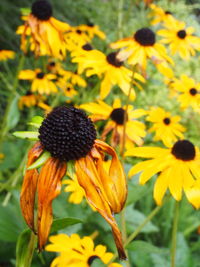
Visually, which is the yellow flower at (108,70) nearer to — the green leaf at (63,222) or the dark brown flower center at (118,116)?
Answer: the dark brown flower center at (118,116)

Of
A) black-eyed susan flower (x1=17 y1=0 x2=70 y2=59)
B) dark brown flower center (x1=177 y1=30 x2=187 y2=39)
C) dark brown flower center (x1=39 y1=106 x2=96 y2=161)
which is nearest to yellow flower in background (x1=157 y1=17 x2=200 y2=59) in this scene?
dark brown flower center (x1=177 y1=30 x2=187 y2=39)

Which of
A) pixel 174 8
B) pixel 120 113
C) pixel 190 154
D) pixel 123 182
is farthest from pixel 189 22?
pixel 123 182

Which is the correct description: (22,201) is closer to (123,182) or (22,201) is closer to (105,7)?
(123,182)

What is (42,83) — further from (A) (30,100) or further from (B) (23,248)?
(B) (23,248)

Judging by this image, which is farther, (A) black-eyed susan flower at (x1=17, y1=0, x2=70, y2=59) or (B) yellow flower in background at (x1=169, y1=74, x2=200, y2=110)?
Result: (B) yellow flower in background at (x1=169, y1=74, x2=200, y2=110)

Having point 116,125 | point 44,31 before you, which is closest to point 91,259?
point 116,125

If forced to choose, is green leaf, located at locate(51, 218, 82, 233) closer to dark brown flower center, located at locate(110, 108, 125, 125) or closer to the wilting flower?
the wilting flower

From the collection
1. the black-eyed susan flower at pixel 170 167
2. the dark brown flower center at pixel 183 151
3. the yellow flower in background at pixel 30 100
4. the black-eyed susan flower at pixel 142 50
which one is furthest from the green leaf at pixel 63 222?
the yellow flower in background at pixel 30 100
